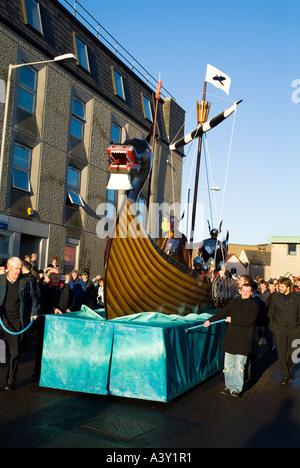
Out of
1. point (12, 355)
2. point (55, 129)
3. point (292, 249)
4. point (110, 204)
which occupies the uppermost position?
point (55, 129)

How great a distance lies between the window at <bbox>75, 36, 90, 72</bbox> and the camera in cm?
2009

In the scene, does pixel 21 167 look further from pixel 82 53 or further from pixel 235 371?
pixel 235 371

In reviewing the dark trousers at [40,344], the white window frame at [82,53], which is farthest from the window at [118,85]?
the dark trousers at [40,344]

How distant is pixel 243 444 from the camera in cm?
472

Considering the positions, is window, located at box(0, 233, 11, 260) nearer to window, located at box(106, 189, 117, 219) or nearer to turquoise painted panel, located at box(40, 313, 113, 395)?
window, located at box(106, 189, 117, 219)

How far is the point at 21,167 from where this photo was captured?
56.9ft

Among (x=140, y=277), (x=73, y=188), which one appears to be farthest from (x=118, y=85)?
(x=140, y=277)

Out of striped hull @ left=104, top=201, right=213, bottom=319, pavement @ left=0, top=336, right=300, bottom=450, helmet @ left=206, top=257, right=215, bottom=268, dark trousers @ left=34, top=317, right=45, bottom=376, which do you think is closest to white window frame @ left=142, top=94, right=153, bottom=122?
helmet @ left=206, top=257, right=215, bottom=268

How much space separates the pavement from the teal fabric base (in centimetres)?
20

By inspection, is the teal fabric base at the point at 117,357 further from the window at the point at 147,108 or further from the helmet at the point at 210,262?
the window at the point at 147,108

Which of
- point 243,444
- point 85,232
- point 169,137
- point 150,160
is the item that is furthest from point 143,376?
point 169,137

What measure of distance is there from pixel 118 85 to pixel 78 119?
3.74 meters
